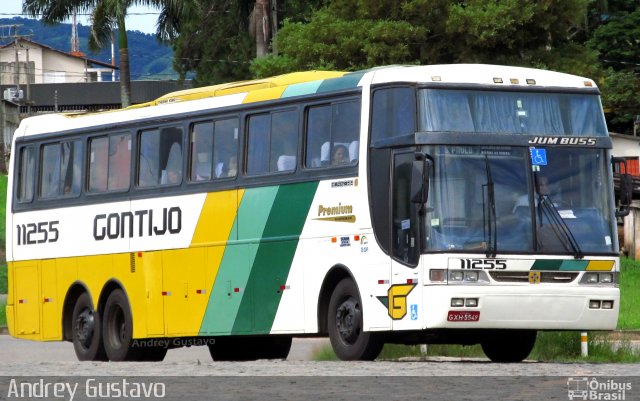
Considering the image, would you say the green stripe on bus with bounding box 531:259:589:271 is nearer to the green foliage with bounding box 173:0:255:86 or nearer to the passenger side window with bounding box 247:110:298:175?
the passenger side window with bounding box 247:110:298:175

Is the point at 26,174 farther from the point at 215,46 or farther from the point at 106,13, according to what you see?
the point at 215,46

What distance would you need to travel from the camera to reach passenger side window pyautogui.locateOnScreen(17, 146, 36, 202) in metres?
25.1

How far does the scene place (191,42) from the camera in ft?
209

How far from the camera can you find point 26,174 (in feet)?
83.0

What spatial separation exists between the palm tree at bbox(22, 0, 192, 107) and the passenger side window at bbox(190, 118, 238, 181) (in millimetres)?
31223

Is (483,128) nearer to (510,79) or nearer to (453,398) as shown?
(510,79)

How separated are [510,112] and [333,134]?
204 cm

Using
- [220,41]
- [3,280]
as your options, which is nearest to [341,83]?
[3,280]

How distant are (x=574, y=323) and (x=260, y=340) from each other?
6.16 m

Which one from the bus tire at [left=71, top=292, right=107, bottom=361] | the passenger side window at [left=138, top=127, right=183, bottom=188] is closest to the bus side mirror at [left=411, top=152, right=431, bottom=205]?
the passenger side window at [left=138, top=127, right=183, bottom=188]

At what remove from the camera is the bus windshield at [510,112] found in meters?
18.0

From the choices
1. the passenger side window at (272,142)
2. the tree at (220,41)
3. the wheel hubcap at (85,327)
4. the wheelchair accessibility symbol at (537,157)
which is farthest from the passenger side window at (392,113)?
the tree at (220,41)

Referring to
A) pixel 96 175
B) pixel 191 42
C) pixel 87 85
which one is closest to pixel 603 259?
pixel 96 175

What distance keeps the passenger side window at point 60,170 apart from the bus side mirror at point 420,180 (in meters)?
7.81
